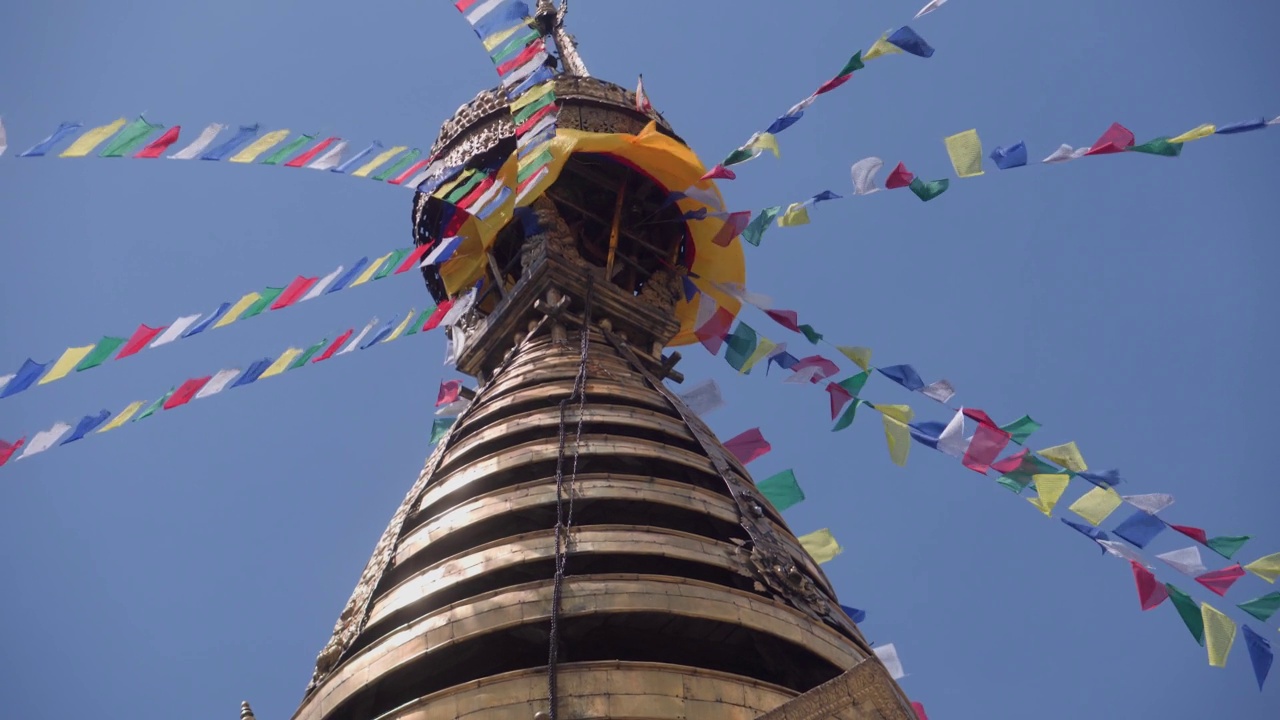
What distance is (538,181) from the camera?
19281 mm

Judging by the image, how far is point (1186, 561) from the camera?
44.4 ft

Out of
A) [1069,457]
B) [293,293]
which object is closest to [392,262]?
[293,293]

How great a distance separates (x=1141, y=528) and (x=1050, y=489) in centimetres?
105

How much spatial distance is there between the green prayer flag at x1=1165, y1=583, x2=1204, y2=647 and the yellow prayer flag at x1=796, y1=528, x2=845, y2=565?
17.4ft

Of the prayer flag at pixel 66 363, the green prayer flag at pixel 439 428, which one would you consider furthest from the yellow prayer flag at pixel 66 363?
the green prayer flag at pixel 439 428

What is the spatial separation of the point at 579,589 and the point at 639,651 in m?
0.90

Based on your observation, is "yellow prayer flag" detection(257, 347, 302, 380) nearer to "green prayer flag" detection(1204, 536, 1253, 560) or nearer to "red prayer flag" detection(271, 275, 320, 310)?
"red prayer flag" detection(271, 275, 320, 310)

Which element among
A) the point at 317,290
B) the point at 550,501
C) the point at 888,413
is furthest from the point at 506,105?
the point at 550,501

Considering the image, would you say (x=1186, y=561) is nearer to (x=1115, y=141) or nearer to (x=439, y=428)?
(x=1115, y=141)

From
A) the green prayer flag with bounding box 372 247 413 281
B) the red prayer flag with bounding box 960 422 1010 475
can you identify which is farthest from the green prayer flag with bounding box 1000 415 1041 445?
the green prayer flag with bounding box 372 247 413 281

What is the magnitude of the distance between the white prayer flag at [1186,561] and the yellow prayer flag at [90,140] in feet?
39.1

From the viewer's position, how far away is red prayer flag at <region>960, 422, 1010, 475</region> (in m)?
15.4

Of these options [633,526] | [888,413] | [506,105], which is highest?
[506,105]

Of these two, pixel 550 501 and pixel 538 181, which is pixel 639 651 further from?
pixel 538 181
